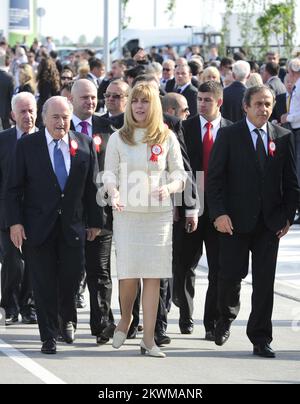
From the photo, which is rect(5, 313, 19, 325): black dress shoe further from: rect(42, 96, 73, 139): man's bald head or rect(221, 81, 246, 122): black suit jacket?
rect(221, 81, 246, 122): black suit jacket

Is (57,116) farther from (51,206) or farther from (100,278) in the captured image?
(100,278)

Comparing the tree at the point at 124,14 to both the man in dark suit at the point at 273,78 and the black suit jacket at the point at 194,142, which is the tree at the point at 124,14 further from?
the black suit jacket at the point at 194,142

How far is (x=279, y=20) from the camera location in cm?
3441

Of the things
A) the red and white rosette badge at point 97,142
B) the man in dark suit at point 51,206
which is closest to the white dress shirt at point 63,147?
the man in dark suit at point 51,206

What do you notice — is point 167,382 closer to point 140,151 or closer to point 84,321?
point 140,151

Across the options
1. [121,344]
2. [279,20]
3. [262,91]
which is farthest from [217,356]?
[279,20]

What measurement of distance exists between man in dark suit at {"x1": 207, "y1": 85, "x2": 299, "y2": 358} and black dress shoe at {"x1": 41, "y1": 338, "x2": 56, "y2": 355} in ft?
4.97

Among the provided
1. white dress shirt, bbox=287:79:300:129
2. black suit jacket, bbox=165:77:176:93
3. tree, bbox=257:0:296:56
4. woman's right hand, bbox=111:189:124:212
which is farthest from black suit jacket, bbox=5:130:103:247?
tree, bbox=257:0:296:56

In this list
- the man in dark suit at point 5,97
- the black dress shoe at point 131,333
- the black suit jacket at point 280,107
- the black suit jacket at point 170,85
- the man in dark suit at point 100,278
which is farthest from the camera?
the black suit jacket at point 170,85

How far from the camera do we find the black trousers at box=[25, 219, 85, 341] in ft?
31.3

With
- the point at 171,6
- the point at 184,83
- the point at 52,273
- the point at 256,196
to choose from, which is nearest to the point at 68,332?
the point at 52,273

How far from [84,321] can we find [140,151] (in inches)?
93.8

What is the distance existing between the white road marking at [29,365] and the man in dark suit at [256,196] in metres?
1.75

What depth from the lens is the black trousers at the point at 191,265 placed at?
405 inches
